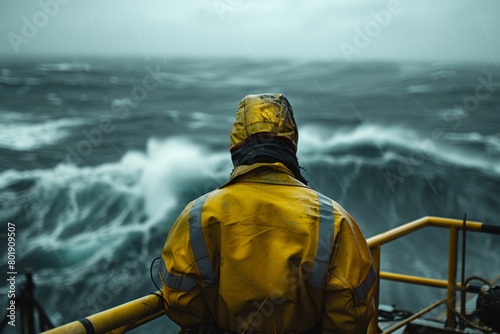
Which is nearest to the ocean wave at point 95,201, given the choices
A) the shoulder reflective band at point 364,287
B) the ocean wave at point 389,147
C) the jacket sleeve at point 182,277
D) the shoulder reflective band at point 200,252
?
the ocean wave at point 389,147

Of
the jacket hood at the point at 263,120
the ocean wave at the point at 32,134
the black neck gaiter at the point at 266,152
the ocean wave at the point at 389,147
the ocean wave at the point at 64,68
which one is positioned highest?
the ocean wave at the point at 64,68

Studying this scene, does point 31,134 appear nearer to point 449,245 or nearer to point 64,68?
A: point 449,245

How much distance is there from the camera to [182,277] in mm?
1841

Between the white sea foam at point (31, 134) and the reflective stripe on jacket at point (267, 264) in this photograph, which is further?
the white sea foam at point (31, 134)

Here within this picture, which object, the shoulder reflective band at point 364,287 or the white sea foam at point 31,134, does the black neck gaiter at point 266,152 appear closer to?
the shoulder reflective band at point 364,287

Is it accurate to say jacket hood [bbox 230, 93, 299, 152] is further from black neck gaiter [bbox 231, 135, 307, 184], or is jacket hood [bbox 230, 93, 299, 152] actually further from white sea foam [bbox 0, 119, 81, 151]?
white sea foam [bbox 0, 119, 81, 151]

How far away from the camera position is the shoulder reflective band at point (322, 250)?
1.80m

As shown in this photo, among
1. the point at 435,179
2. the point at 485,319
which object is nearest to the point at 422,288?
the point at 485,319

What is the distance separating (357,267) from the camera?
6.08ft

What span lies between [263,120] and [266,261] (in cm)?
48

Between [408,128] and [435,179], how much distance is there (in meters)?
10.9

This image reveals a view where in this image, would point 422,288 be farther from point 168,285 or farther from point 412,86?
point 412,86

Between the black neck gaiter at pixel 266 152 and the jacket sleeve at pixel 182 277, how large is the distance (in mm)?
268

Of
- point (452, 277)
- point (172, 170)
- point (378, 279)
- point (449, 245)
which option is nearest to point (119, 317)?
point (378, 279)
